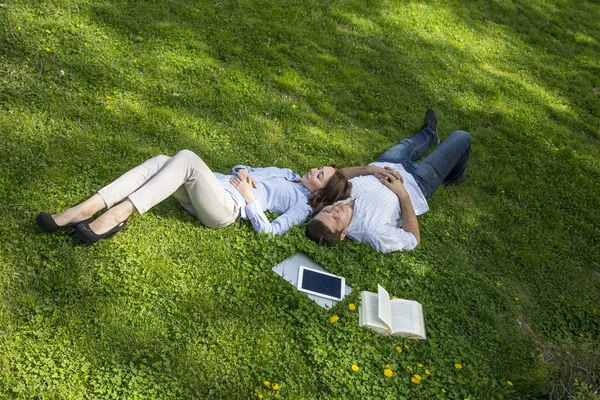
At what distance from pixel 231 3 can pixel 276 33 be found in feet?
3.25

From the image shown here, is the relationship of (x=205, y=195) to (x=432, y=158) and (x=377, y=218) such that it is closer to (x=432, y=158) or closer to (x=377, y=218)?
(x=377, y=218)

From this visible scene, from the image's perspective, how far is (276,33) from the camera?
310 inches

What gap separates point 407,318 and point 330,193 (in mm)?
1455

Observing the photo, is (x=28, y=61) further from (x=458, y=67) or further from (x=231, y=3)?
(x=458, y=67)

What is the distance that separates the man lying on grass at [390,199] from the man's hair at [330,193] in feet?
0.31

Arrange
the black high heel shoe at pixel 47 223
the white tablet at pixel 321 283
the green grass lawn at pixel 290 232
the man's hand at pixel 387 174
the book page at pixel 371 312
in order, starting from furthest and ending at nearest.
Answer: the man's hand at pixel 387 174 < the white tablet at pixel 321 283 < the book page at pixel 371 312 < the black high heel shoe at pixel 47 223 < the green grass lawn at pixel 290 232

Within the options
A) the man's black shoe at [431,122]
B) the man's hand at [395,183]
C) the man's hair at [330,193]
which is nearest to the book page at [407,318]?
the man's hair at [330,193]

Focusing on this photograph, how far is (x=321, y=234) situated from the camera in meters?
4.75

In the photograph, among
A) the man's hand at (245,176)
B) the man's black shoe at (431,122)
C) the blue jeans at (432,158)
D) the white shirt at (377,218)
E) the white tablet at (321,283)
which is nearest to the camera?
the white tablet at (321,283)

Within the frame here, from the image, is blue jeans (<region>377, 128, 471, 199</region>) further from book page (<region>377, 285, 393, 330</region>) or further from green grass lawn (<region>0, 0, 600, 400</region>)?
book page (<region>377, 285, 393, 330</region>)

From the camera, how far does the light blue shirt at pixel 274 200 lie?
4676 mm

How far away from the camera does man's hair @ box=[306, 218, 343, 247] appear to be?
15.5ft

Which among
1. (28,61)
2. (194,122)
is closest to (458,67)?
(194,122)

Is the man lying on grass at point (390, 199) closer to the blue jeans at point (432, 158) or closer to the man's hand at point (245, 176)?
the blue jeans at point (432, 158)
